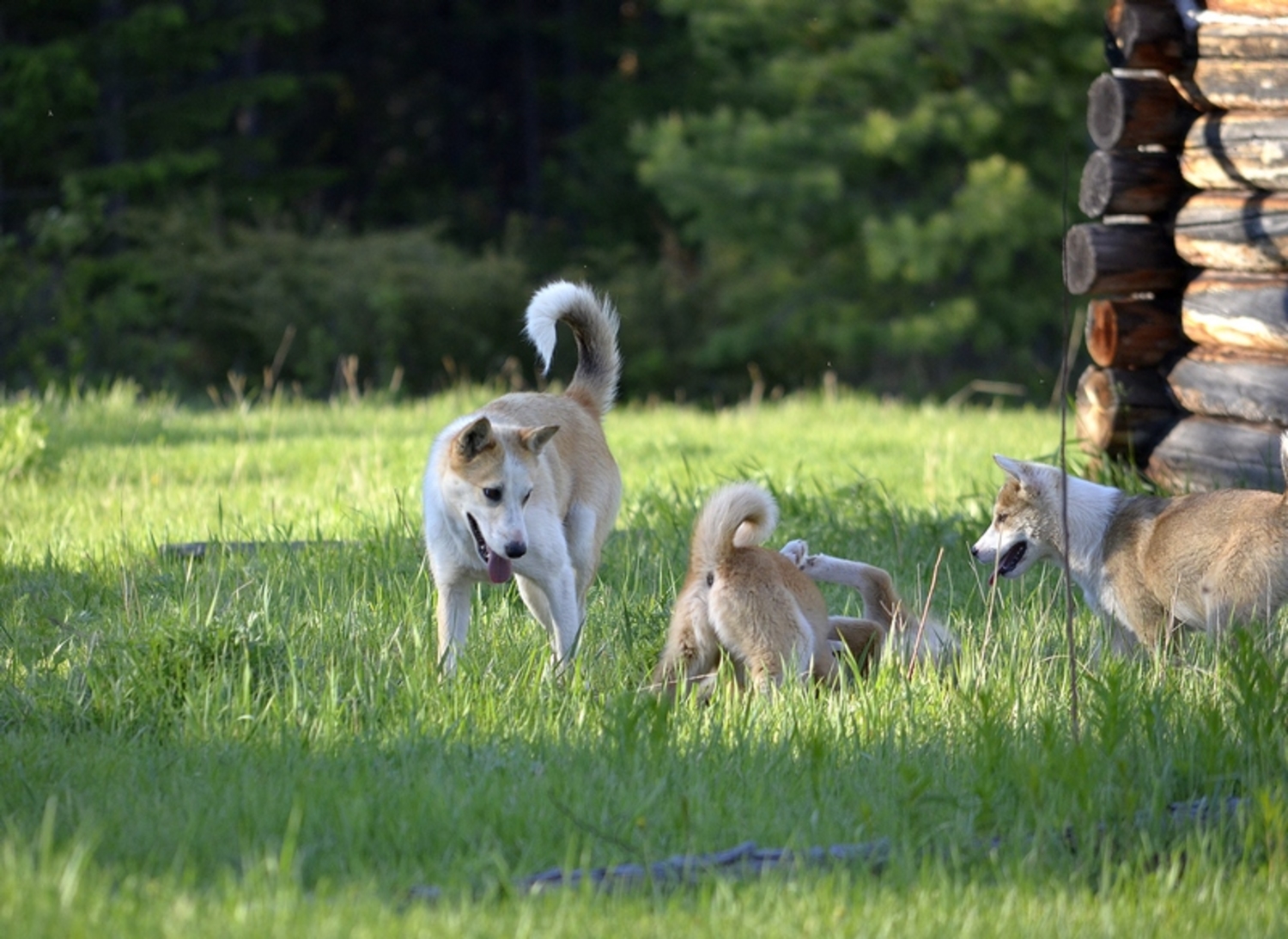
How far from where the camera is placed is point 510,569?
5.27 meters

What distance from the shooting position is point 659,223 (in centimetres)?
2480

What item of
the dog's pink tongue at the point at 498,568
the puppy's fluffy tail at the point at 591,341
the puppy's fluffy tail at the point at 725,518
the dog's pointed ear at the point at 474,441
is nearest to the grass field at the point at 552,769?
the dog's pink tongue at the point at 498,568

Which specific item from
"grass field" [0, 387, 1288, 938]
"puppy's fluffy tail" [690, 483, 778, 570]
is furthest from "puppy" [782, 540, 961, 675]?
"puppy's fluffy tail" [690, 483, 778, 570]

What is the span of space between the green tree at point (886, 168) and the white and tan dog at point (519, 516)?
13.2 meters

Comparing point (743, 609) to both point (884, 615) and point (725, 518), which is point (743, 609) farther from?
point (884, 615)

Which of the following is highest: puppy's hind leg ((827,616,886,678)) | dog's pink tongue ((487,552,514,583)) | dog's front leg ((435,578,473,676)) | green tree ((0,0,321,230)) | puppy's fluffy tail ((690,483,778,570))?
green tree ((0,0,321,230))

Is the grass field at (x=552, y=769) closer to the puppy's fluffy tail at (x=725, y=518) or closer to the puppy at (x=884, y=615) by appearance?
the puppy at (x=884, y=615)

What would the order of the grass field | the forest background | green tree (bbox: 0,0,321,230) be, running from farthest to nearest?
green tree (bbox: 0,0,321,230) < the forest background < the grass field

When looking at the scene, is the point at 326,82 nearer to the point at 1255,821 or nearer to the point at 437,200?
the point at 437,200

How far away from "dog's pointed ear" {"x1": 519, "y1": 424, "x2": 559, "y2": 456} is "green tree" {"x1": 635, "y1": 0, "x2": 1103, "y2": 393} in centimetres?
1370

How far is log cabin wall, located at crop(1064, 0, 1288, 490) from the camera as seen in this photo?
7.13 metres

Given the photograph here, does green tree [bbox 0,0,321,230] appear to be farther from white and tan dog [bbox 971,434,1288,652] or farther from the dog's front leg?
white and tan dog [bbox 971,434,1288,652]

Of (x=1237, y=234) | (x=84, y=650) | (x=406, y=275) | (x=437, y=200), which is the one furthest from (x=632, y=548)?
(x=437, y=200)

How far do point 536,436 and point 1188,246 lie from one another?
13.5 ft
